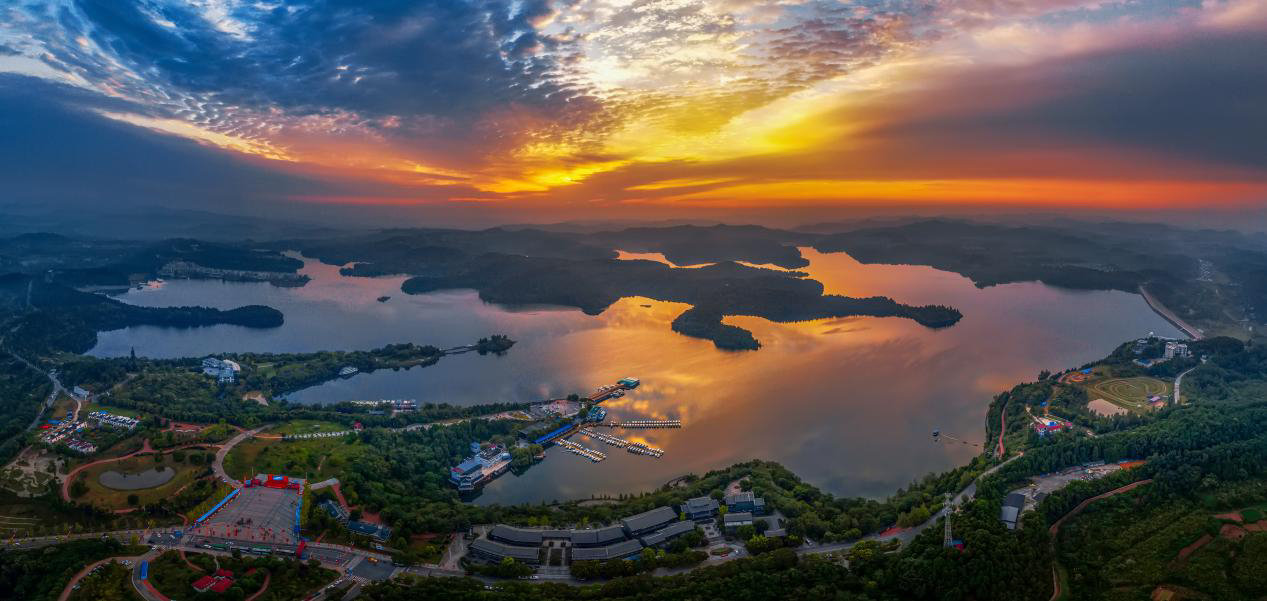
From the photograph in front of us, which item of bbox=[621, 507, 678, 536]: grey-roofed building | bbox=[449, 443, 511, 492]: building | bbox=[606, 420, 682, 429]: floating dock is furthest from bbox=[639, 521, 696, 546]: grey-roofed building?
bbox=[606, 420, 682, 429]: floating dock

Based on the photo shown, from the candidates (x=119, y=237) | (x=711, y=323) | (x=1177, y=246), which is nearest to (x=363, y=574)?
(x=711, y=323)

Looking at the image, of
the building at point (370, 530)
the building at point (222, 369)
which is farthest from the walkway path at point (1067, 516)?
the building at point (222, 369)

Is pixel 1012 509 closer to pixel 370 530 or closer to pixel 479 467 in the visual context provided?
pixel 479 467

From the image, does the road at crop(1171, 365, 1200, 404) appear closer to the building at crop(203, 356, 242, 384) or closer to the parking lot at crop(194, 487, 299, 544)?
the parking lot at crop(194, 487, 299, 544)

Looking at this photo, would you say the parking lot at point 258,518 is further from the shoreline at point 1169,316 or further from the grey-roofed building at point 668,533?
the shoreline at point 1169,316

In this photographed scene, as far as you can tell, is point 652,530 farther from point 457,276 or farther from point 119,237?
point 119,237

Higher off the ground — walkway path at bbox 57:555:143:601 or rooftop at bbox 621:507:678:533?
walkway path at bbox 57:555:143:601

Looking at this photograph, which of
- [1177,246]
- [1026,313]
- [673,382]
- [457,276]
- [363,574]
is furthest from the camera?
[1177,246]
